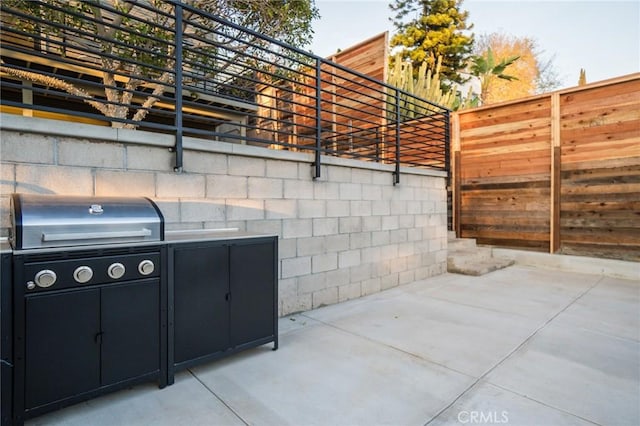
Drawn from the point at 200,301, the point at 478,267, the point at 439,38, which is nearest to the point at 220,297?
the point at 200,301

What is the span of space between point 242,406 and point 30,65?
7840 millimetres

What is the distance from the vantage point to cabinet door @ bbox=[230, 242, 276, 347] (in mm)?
2332

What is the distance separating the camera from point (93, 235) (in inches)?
69.4

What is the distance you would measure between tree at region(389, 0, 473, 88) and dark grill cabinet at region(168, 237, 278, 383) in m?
13.1

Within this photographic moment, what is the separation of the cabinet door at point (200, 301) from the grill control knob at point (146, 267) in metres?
0.14

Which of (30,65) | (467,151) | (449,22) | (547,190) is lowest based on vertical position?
(547,190)

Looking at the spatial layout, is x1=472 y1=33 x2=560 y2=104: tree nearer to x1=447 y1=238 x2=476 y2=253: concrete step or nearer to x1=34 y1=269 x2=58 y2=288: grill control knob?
x1=447 y1=238 x2=476 y2=253: concrete step

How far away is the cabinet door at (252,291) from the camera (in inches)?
91.8

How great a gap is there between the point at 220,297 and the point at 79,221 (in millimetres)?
925

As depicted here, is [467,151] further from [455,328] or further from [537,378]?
[537,378]

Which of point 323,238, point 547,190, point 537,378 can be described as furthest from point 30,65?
point 547,190

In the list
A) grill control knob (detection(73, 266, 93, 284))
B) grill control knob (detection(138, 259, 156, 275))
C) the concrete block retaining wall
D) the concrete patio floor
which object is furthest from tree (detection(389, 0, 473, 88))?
grill control knob (detection(73, 266, 93, 284))

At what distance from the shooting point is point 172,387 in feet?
6.66

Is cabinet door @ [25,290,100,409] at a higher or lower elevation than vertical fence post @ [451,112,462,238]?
lower
